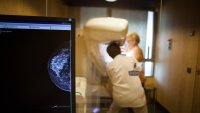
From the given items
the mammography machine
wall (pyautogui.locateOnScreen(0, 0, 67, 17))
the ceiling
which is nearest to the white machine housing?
the mammography machine

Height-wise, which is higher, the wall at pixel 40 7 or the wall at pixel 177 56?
the wall at pixel 40 7

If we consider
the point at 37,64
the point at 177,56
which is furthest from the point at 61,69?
the point at 177,56

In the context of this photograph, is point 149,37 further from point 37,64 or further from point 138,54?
point 37,64

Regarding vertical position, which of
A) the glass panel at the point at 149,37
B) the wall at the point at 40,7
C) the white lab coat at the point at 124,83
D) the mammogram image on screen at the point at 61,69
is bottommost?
the white lab coat at the point at 124,83

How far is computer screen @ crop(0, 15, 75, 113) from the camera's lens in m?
0.66

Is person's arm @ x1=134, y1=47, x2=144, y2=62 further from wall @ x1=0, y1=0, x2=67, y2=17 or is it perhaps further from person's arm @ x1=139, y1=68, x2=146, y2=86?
wall @ x1=0, y1=0, x2=67, y2=17

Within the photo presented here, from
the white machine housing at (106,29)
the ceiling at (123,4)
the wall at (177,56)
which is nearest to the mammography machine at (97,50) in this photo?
the white machine housing at (106,29)

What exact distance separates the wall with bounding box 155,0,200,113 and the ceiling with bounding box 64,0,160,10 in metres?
0.17

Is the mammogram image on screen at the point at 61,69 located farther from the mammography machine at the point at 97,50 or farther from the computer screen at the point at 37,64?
the mammography machine at the point at 97,50

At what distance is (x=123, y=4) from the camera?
1317mm

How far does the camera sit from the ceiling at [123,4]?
131cm

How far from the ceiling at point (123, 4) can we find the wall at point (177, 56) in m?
0.17

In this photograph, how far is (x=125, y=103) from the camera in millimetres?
1340

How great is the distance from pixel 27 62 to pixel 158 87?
1.18m
